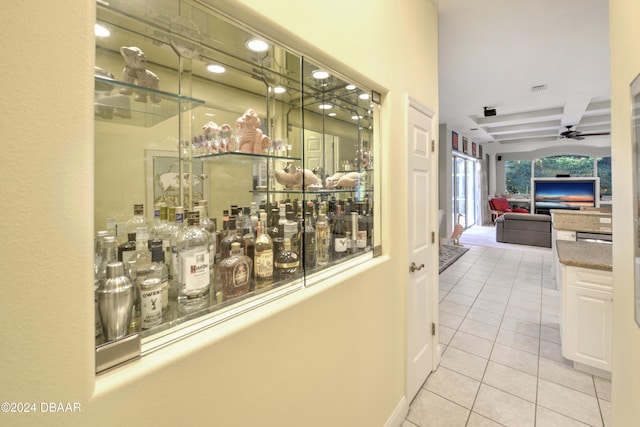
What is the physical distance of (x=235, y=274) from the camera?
1108mm

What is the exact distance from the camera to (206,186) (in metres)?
1.43

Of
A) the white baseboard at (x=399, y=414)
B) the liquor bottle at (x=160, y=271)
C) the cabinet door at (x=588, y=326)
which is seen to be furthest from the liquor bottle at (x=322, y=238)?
the cabinet door at (x=588, y=326)

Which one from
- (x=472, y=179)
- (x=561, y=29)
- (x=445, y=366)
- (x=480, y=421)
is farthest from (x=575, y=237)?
(x=472, y=179)

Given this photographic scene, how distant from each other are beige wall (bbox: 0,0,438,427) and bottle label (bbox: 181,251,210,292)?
0.58 feet

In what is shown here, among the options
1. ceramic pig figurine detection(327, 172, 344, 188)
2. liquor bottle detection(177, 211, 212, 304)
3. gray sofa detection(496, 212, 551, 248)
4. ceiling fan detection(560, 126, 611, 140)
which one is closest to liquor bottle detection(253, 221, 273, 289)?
liquor bottle detection(177, 211, 212, 304)

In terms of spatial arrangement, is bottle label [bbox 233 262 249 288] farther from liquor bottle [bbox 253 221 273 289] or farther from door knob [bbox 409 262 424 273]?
door knob [bbox 409 262 424 273]

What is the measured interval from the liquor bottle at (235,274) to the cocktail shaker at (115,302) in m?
0.33

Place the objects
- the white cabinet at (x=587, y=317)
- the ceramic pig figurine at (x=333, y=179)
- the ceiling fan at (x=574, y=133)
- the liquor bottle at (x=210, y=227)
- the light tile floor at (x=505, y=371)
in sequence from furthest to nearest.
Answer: the ceiling fan at (x=574, y=133)
the white cabinet at (x=587, y=317)
the light tile floor at (x=505, y=371)
the ceramic pig figurine at (x=333, y=179)
the liquor bottle at (x=210, y=227)

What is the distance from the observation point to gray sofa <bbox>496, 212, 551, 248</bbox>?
7.12 m

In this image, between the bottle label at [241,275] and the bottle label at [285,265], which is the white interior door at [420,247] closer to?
the bottle label at [285,265]

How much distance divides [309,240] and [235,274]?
55 cm

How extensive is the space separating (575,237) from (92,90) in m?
5.29

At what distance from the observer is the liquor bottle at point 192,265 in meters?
0.97

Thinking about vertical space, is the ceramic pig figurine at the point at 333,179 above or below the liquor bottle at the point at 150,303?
above
